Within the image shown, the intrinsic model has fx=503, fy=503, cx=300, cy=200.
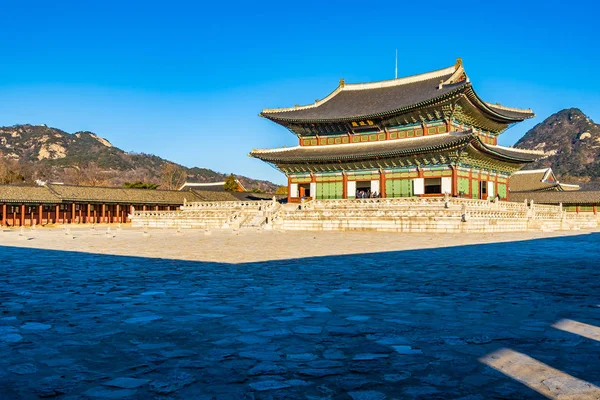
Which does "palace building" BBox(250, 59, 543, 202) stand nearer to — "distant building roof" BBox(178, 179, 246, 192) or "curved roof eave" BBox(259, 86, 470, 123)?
"curved roof eave" BBox(259, 86, 470, 123)

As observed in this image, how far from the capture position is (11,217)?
1805 inches

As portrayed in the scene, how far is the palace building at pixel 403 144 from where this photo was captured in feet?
136

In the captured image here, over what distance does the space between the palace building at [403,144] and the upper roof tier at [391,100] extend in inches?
3.7

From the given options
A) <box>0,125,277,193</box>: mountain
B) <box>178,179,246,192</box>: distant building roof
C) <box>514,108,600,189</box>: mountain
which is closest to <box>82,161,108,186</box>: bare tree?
<box>0,125,277,193</box>: mountain

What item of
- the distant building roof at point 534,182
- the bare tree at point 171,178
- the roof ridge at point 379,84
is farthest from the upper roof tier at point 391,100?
the bare tree at point 171,178

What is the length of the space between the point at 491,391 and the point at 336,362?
52.1 inches

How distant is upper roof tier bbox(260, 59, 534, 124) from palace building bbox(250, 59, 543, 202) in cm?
9

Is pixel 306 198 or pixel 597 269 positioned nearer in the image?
pixel 597 269

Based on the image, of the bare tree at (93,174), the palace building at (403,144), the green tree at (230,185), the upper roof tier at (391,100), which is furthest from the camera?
the bare tree at (93,174)

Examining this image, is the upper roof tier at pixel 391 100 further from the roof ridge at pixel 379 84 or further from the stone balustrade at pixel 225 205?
the stone balustrade at pixel 225 205

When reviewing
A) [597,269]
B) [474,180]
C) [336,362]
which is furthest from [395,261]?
[474,180]

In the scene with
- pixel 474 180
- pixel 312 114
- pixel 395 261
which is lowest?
pixel 395 261

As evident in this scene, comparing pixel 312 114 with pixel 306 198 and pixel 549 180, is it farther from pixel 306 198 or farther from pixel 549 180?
pixel 549 180

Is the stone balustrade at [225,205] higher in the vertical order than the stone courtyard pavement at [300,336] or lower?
higher
